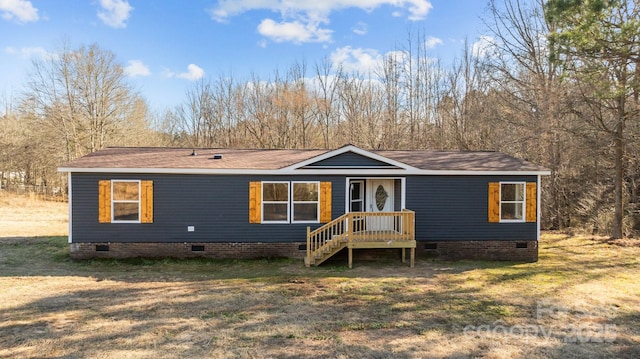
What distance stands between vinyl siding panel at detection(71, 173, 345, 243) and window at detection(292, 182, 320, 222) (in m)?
0.23

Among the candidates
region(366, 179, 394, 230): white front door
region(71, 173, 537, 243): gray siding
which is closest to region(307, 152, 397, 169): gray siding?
region(71, 173, 537, 243): gray siding

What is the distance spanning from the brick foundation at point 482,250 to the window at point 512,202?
2.73ft

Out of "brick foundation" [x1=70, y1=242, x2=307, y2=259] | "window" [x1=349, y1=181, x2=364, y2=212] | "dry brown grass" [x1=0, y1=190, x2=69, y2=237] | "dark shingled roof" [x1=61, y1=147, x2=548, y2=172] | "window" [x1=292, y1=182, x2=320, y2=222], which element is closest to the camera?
"brick foundation" [x1=70, y1=242, x2=307, y2=259]

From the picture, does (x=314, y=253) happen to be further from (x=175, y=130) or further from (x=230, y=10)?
(x=175, y=130)

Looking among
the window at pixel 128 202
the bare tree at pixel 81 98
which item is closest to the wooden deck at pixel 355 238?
the window at pixel 128 202

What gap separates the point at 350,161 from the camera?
460 inches

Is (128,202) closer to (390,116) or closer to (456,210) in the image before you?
(456,210)

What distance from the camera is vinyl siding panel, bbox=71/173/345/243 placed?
10961 millimetres

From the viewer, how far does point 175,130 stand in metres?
34.6

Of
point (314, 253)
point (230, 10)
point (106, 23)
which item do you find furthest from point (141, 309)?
point (230, 10)

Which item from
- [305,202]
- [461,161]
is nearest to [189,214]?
[305,202]

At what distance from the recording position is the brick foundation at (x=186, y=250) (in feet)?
36.3

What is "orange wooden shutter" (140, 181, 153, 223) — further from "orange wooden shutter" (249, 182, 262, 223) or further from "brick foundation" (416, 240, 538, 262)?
"brick foundation" (416, 240, 538, 262)

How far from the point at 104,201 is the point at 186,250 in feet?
8.96
